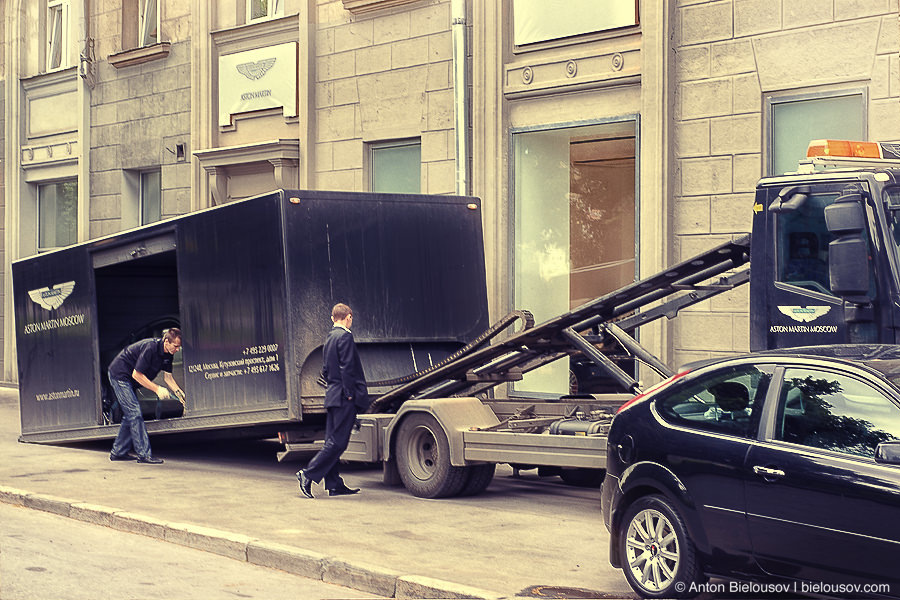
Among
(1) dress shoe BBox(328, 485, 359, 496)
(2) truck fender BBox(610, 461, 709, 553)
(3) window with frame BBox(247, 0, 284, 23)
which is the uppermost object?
(3) window with frame BBox(247, 0, 284, 23)

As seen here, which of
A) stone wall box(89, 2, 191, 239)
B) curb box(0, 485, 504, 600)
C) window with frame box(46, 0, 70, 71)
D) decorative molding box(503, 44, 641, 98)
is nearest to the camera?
curb box(0, 485, 504, 600)

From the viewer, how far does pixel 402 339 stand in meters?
13.3

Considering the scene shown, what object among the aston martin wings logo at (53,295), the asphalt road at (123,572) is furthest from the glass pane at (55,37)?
the asphalt road at (123,572)

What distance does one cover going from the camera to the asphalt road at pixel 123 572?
7.44 meters

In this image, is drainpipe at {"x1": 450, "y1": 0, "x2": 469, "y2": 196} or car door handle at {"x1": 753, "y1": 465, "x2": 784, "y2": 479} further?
drainpipe at {"x1": 450, "y1": 0, "x2": 469, "y2": 196}

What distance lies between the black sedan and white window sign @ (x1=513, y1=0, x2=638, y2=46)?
31.4 feet

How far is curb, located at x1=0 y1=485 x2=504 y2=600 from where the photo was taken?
7.37 m

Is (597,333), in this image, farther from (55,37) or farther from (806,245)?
(55,37)

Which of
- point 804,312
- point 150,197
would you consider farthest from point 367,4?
point 804,312

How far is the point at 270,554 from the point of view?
848 cm

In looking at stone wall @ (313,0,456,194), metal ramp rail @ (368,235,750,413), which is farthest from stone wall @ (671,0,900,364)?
stone wall @ (313,0,456,194)

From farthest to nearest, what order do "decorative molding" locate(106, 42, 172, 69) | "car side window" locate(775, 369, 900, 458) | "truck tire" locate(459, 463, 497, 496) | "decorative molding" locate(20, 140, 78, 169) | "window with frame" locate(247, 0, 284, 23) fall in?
"decorative molding" locate(20, 140, 78, 169) < "decorative molding" locate(106, 42, 172, 69) < "window with frame" locate(247, 0, 284, 23) < "truck tire" locate(459, 463, 497, 496) < "car side window" locate(775, 369, 900, 458)

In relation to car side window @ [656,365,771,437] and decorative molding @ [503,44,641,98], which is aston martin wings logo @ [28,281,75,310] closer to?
decorative molding @ [503,44,641,98]

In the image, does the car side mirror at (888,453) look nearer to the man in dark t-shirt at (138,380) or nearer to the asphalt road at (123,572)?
the asphalt road at (123,572)
